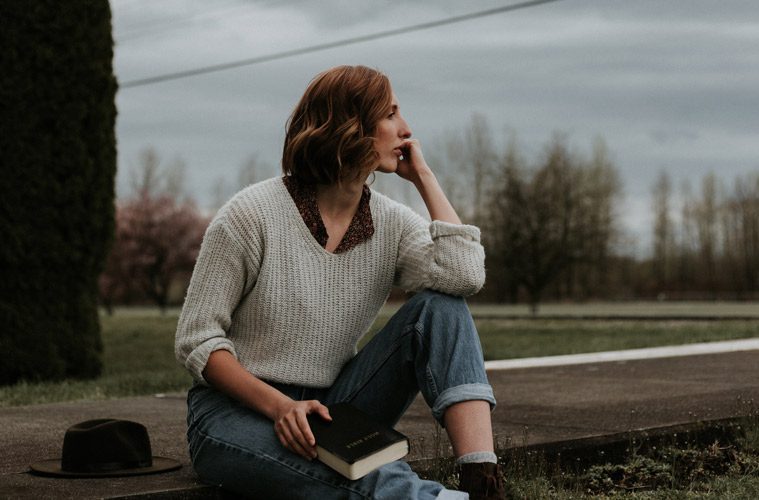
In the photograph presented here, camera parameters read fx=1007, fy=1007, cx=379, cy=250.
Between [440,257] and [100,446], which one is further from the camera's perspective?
[100,446]

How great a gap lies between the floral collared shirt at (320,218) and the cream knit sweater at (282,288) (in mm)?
19

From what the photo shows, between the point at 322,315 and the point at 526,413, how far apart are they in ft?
7.63

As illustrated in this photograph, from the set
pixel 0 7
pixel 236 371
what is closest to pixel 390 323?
pixel 236 371

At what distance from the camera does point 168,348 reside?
14523mm

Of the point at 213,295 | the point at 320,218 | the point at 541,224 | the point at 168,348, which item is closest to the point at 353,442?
the point at 213,295

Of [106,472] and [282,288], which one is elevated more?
[282,288]

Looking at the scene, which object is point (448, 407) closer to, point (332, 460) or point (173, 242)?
point (332, 460)

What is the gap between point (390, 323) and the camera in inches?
112

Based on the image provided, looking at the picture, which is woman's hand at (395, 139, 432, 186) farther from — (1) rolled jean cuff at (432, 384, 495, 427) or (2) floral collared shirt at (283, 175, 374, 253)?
(1) rolled jean cuff at (432, 384, 495, 427)

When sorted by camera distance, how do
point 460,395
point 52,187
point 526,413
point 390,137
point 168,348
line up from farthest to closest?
point 168,348
point 52,187
point 526,413
point 390,137
point 460,395

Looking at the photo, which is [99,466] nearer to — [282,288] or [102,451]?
[102,451]

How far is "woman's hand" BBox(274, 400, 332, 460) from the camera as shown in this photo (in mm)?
2533

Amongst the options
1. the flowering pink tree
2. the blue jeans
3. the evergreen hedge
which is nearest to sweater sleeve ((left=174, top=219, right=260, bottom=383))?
the blue jeans

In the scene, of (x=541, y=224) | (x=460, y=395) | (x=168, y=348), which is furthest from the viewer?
(x=541, y=224)
